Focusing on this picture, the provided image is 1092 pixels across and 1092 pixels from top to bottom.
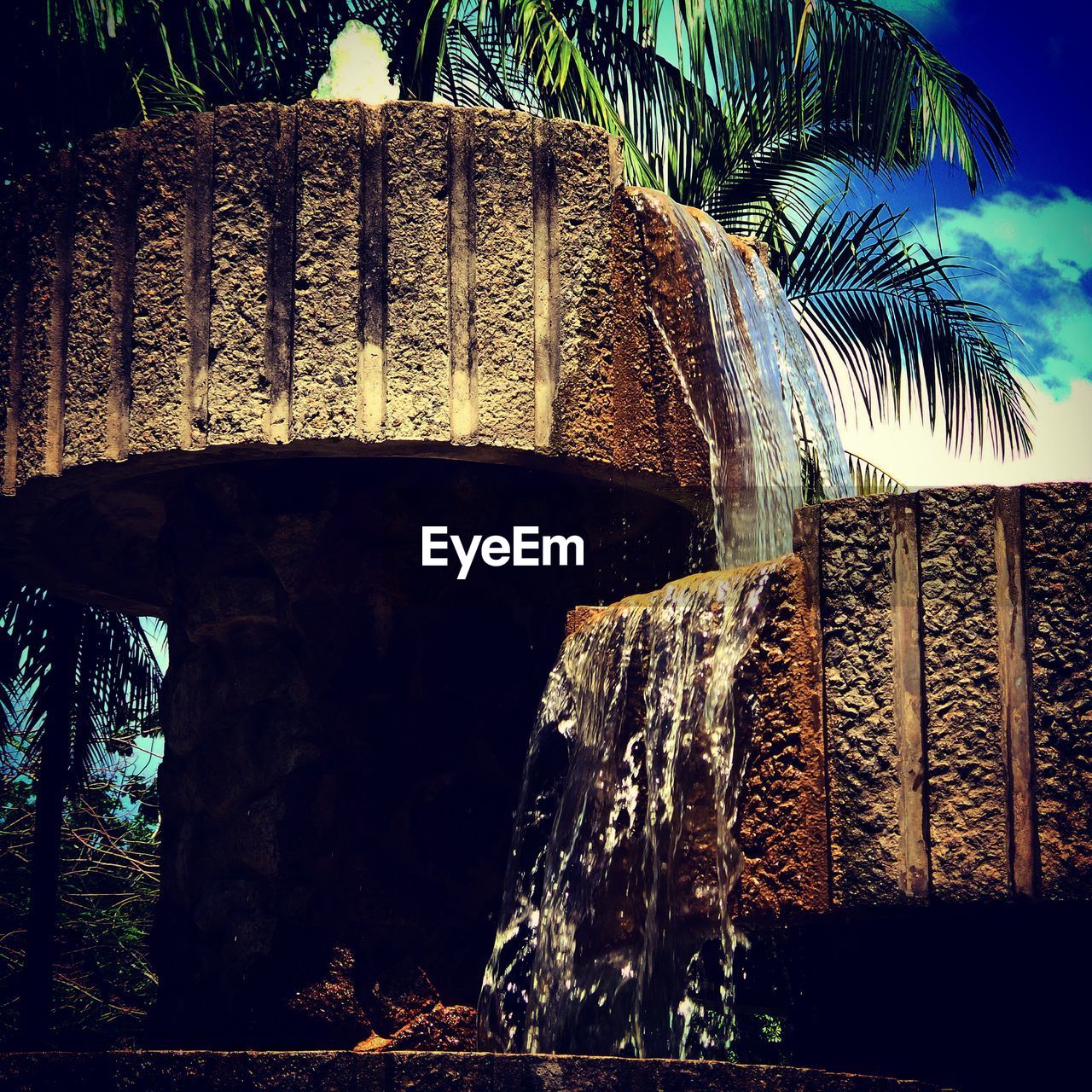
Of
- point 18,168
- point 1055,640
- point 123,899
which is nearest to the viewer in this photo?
point 1055,640

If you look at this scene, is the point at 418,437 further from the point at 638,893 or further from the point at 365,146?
the point at 638,893

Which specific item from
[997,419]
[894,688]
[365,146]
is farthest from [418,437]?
[997,419]

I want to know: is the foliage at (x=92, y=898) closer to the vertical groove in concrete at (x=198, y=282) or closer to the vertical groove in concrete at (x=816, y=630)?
the vertical groove in concrete at (x=198, y=282)

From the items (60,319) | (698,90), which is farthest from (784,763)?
(698,90)

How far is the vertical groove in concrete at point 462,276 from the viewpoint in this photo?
558 cm

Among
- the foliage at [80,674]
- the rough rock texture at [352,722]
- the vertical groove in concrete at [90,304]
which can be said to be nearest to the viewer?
the vertical groove in concrete at [90,304]

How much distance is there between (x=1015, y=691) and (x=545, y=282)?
7.30 ft

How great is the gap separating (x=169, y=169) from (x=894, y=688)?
10.2 feet

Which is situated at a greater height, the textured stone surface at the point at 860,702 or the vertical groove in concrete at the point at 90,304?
the vertical groove in concrete at the point at 90,304

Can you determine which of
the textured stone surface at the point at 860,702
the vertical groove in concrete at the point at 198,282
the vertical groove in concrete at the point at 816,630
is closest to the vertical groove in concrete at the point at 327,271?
the vertical groove in concrete at the point at 198,282

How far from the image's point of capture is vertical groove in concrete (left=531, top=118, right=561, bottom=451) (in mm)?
5641

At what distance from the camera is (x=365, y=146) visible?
18.9 feet

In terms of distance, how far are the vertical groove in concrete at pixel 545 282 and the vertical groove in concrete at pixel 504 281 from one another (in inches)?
0.8

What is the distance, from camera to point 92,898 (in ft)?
45.0
